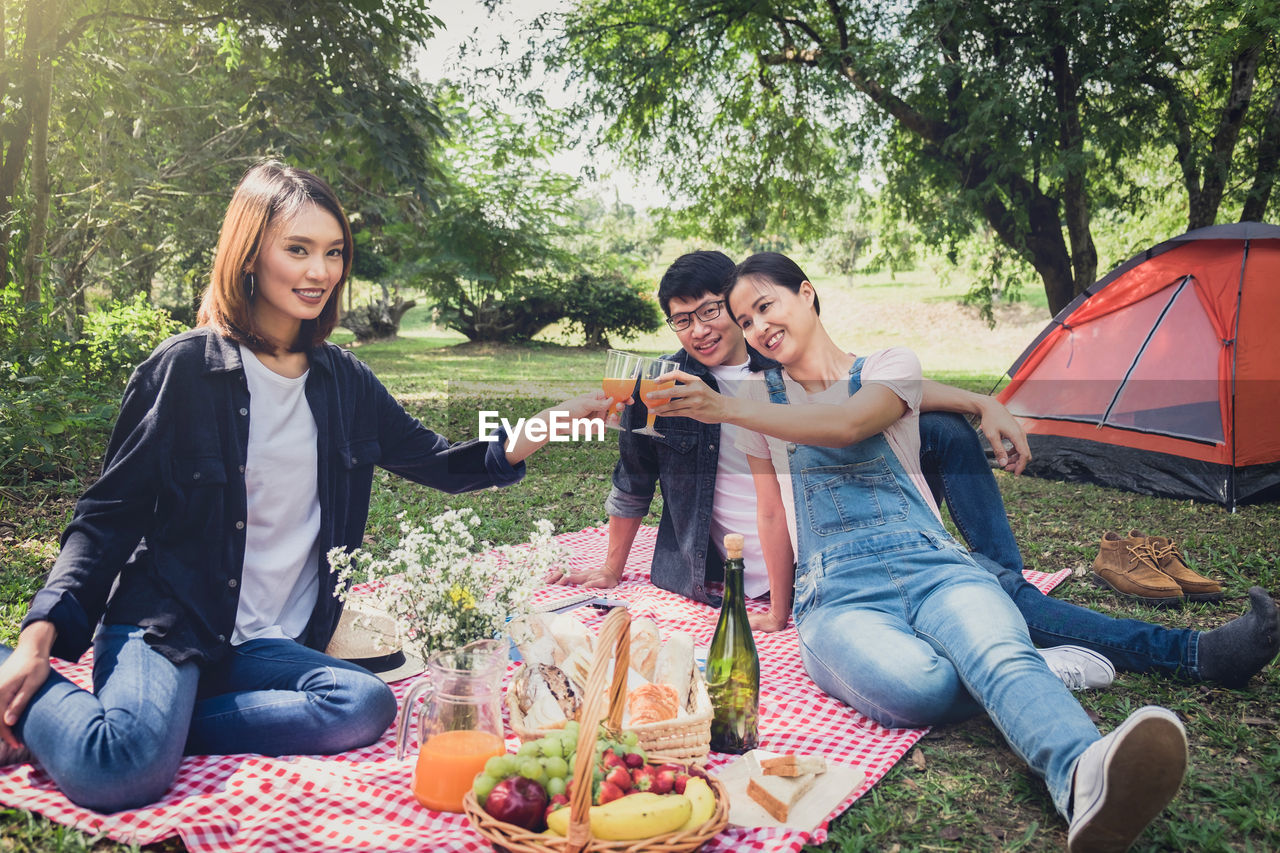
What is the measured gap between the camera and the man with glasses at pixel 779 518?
2.94 m

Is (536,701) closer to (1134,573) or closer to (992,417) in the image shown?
(992,417)

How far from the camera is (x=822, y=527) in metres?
3.02

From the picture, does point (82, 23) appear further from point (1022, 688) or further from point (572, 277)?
point (572, 277)

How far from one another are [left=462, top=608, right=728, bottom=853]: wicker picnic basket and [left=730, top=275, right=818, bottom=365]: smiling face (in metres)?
1.40

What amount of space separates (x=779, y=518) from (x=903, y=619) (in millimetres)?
652

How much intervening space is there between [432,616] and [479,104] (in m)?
10.5

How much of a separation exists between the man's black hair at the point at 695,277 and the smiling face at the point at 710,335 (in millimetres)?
24

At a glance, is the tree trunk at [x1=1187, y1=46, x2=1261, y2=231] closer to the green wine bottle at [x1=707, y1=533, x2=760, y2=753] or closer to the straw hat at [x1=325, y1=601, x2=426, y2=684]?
the green wine bottle at [x1=707, y1=533, x2=760, y2=753]

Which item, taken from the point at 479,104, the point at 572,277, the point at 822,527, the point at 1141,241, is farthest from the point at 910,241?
the point at 822,527

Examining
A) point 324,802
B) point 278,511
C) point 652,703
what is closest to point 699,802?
point 652,703

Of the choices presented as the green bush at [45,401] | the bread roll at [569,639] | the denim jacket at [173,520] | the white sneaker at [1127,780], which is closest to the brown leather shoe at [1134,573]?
the white sneaker at [1127,780]

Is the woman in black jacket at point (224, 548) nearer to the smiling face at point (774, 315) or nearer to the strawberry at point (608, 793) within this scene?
the strawberry at point (608, 793)

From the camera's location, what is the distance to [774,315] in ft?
9.80

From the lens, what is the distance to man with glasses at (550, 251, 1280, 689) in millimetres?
2939
